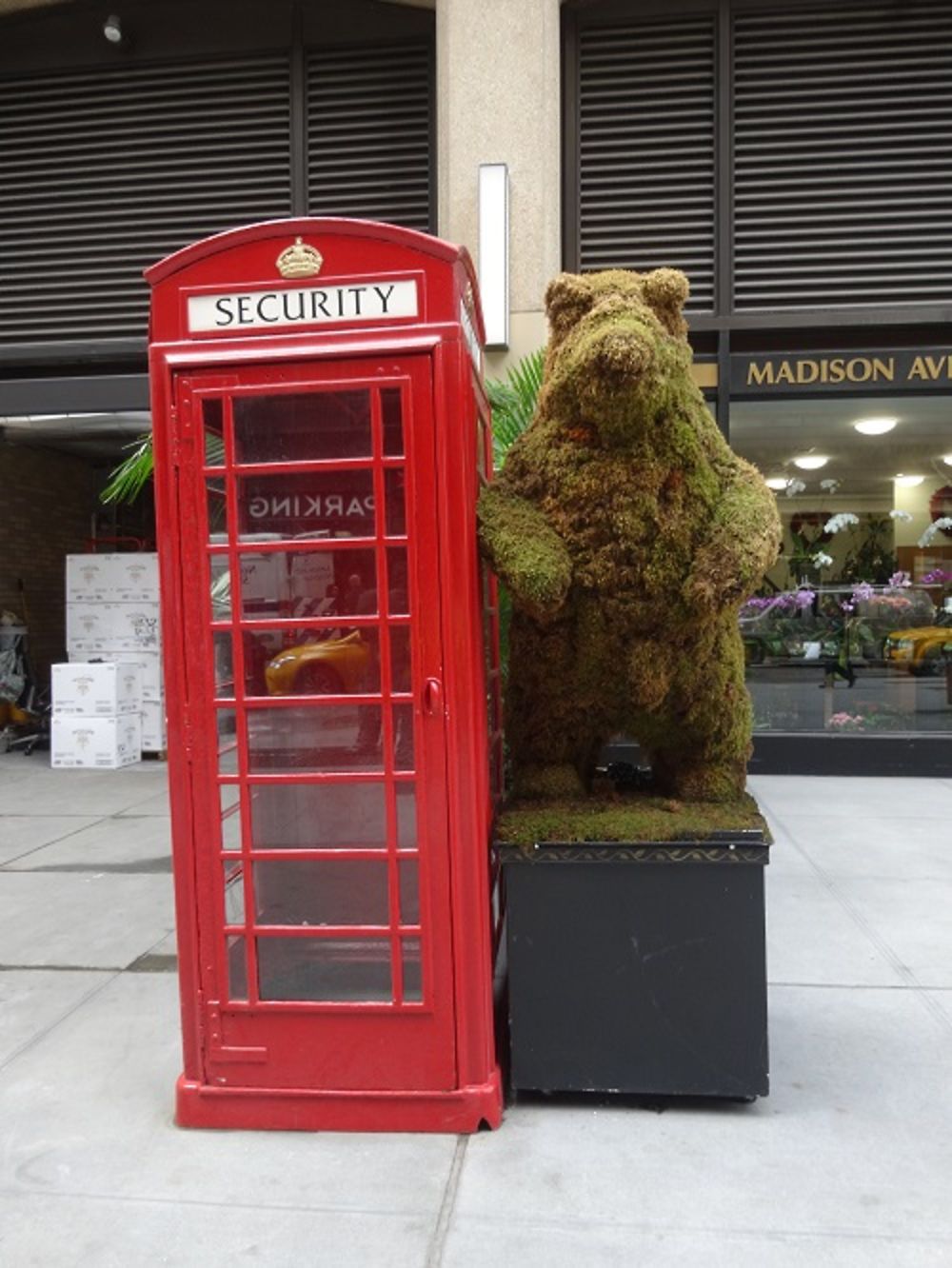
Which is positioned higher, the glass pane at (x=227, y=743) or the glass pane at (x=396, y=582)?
the glass pane at (x=396, y=582)

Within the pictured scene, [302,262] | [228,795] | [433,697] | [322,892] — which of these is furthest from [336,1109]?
[302,262]

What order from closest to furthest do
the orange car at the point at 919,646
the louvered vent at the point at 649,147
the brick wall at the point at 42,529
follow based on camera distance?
the louvered vent at the point at 649,147
the orange car at the point at 919,646
the brick wall at the point at 42,529

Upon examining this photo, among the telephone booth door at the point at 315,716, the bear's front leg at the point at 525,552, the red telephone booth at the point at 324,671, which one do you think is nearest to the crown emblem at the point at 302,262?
the red telephone booth at the point at 324,671

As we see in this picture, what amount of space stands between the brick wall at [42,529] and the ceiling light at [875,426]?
8823 millimetres

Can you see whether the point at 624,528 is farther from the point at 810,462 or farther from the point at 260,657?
the point at 810,462

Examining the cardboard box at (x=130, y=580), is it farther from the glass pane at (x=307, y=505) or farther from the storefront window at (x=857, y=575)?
the glass pane at (x=307, y=505)

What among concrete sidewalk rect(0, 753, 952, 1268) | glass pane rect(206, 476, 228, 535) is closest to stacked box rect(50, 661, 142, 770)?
concrete sidewalk rect(0, 753, 952, 1268)

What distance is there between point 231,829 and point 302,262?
1652 millimetres

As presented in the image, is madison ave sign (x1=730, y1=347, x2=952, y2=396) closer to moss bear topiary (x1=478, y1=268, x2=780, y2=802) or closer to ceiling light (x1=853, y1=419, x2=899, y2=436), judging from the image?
ceiling light (x1=853, y1=419, x2=899, y2=436)

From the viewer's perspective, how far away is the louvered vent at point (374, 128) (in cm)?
830

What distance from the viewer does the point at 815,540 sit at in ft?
27.1

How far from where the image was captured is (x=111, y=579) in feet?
32.8

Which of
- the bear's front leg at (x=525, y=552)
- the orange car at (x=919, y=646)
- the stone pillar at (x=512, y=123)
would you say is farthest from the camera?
the orange car at (x=919, y=646)

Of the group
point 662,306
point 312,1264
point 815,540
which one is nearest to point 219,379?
point 662,306
